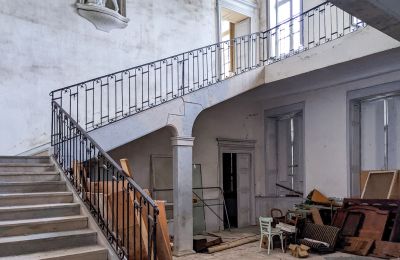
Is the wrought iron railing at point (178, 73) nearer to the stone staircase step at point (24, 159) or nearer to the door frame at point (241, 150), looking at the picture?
the stone staircase step at point (24, 159)

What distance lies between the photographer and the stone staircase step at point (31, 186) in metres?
4.33

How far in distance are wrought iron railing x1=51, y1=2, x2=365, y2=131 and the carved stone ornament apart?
1008 millimetres

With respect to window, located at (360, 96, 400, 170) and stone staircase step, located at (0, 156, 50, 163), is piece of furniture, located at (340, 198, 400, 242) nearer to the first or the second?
window, located at (360, 96, 400, 170)

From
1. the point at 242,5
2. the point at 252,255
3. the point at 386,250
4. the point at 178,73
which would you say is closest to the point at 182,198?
the point at 252,255

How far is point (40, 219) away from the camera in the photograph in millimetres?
3994

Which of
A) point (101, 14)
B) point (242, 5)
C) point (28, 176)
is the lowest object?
point (28, 176)

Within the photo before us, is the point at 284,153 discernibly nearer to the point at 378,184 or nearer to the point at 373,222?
the point at 378,184

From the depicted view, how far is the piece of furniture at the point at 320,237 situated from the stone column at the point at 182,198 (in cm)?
226

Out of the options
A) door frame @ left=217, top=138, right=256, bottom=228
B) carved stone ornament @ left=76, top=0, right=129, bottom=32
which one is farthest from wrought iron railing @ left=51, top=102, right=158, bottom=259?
door frame @ left=217, top=138, right=256, bottom=228

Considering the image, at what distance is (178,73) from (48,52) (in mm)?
2932

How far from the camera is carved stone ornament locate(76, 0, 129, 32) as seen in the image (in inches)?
282

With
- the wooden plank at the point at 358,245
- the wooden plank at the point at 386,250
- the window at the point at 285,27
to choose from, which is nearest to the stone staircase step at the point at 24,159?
the wooden plank at the point at 358,245

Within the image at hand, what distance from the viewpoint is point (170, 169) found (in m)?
8.60

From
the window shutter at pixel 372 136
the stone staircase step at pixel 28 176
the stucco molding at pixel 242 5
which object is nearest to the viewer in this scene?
the stone staircase step at pixel 28 176
